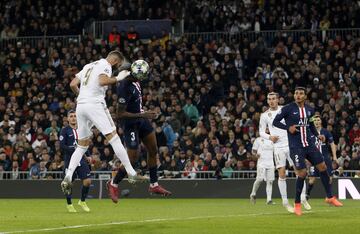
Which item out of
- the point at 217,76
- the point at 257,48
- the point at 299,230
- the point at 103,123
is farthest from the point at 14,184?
the point at 299,230

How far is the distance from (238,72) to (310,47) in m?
2.76

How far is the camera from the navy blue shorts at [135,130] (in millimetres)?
17703

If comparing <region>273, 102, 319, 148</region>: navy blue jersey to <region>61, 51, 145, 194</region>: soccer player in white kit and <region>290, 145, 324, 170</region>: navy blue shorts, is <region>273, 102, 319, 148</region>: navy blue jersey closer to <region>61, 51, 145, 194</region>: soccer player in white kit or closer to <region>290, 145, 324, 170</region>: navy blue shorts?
<region>290, 145, 324, 170</region>: navy blue shorts

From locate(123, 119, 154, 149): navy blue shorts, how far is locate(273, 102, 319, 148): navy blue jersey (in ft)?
9.80

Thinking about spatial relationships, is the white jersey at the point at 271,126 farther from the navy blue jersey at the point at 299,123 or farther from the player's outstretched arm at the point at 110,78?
the player's outstretched arm at the point at 110,78

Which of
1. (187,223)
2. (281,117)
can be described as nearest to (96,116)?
(187,223)

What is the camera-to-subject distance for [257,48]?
34.7 meters

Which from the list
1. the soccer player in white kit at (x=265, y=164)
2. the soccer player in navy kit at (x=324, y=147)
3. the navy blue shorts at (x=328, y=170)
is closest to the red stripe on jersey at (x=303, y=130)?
the soccer player in navy kit at (x=324, y=147)

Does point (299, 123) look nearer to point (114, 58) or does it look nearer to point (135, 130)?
point (135, 130)

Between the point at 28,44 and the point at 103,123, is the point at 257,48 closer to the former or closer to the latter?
the point at 28,44

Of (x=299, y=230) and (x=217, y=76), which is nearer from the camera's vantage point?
(x=299, y=230)

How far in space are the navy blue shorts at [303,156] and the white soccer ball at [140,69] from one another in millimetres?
3885

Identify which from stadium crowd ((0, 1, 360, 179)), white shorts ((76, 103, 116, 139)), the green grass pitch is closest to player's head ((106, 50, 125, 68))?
white shorts ((76, 103, 116, 139))

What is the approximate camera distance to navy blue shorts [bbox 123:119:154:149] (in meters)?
17.7
